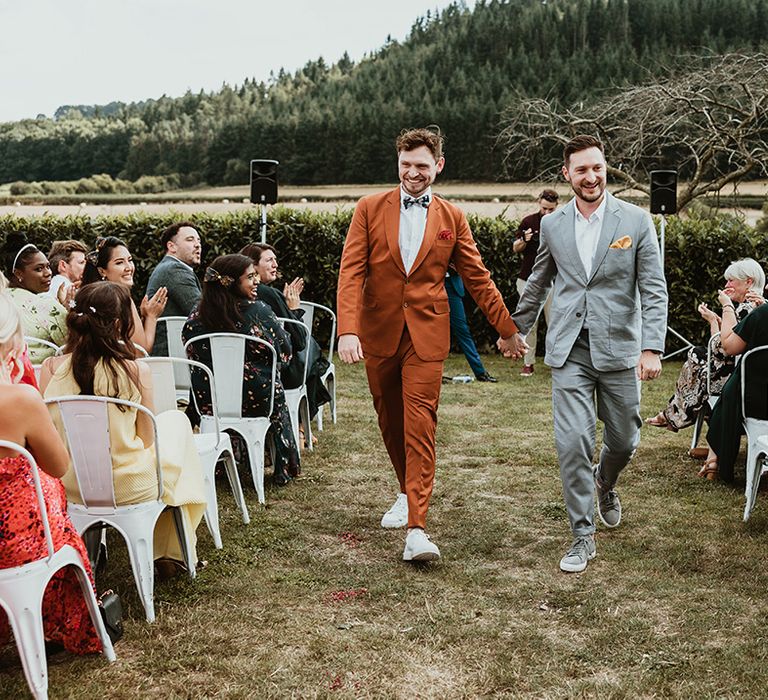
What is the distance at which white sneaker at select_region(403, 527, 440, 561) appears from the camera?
3.80 m

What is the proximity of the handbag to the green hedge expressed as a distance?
8446mm

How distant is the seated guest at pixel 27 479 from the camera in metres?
2.56

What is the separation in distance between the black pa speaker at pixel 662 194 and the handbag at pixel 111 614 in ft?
28.7

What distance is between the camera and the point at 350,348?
375cm

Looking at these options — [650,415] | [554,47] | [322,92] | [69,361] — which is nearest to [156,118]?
Result: [322,92]

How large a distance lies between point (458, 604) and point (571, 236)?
1615 millimetres

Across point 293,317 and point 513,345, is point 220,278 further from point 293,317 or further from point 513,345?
point 513,345

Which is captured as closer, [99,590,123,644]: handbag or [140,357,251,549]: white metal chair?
[99,590,123,644]: handbag

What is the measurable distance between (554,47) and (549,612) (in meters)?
38.3

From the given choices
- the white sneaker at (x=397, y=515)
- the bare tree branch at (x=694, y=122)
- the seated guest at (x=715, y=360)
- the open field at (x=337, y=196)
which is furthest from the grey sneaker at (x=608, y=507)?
the open field at (x=337, y=196)

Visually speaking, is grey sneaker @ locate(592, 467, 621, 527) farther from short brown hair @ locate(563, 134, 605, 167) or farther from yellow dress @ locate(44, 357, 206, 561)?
yellow dress @ locate(44, 357, 206, 561)

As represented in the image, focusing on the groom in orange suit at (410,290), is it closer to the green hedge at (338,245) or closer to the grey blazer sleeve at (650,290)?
the grey blazer sleeve at (650,290)

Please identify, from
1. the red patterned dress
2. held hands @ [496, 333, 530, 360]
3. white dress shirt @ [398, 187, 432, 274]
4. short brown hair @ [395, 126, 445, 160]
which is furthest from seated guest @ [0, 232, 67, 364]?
held hands @ [496, 333, 530, 360]

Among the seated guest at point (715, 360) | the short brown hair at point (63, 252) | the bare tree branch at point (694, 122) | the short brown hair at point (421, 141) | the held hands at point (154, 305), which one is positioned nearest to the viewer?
the short brown hair at point (421, 141)
